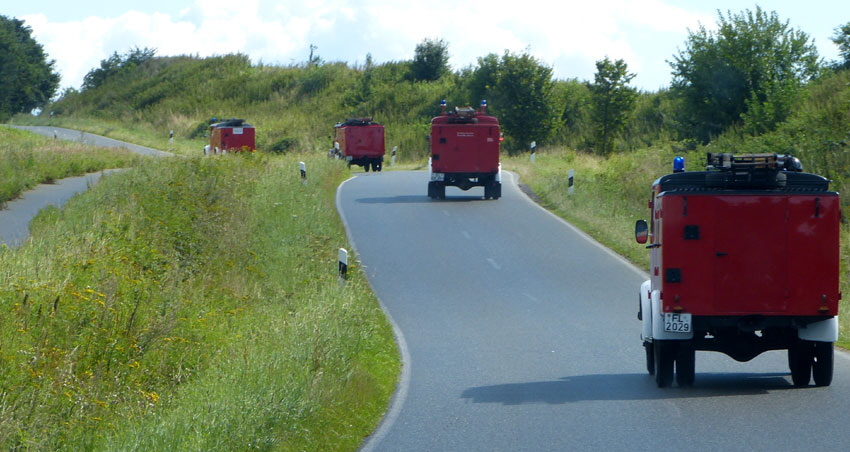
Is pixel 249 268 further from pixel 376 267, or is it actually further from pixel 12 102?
pixel 12 102

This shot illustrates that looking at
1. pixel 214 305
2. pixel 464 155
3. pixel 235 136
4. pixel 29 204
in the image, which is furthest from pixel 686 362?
pixel 235 136

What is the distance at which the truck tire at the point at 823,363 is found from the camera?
10.7m

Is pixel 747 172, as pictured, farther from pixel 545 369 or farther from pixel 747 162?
pixel 545 369

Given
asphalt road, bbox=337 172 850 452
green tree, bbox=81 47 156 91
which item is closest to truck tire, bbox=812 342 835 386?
asphalt road, bbox=337 172 850 452

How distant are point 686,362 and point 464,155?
22996 mm

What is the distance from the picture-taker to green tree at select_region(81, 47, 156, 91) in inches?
4299

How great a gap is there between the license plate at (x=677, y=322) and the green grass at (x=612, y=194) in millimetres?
4496

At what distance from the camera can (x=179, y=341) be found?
11461mm

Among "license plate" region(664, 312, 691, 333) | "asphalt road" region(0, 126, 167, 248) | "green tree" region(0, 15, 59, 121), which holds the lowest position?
"license plate" region(664, 312, 691, 333)

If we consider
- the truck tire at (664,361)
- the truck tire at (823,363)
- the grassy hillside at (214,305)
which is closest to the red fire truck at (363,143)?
the grassy hillside at (214,305)

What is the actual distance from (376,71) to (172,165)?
59900 millimetres

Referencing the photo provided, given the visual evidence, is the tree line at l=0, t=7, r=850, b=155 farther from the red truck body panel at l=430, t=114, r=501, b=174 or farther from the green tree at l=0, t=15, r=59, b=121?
the red truck body panel at l=430, t=114, r=501, b=174

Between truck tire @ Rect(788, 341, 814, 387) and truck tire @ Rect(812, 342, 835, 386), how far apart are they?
64 mm

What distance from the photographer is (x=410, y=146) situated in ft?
210
